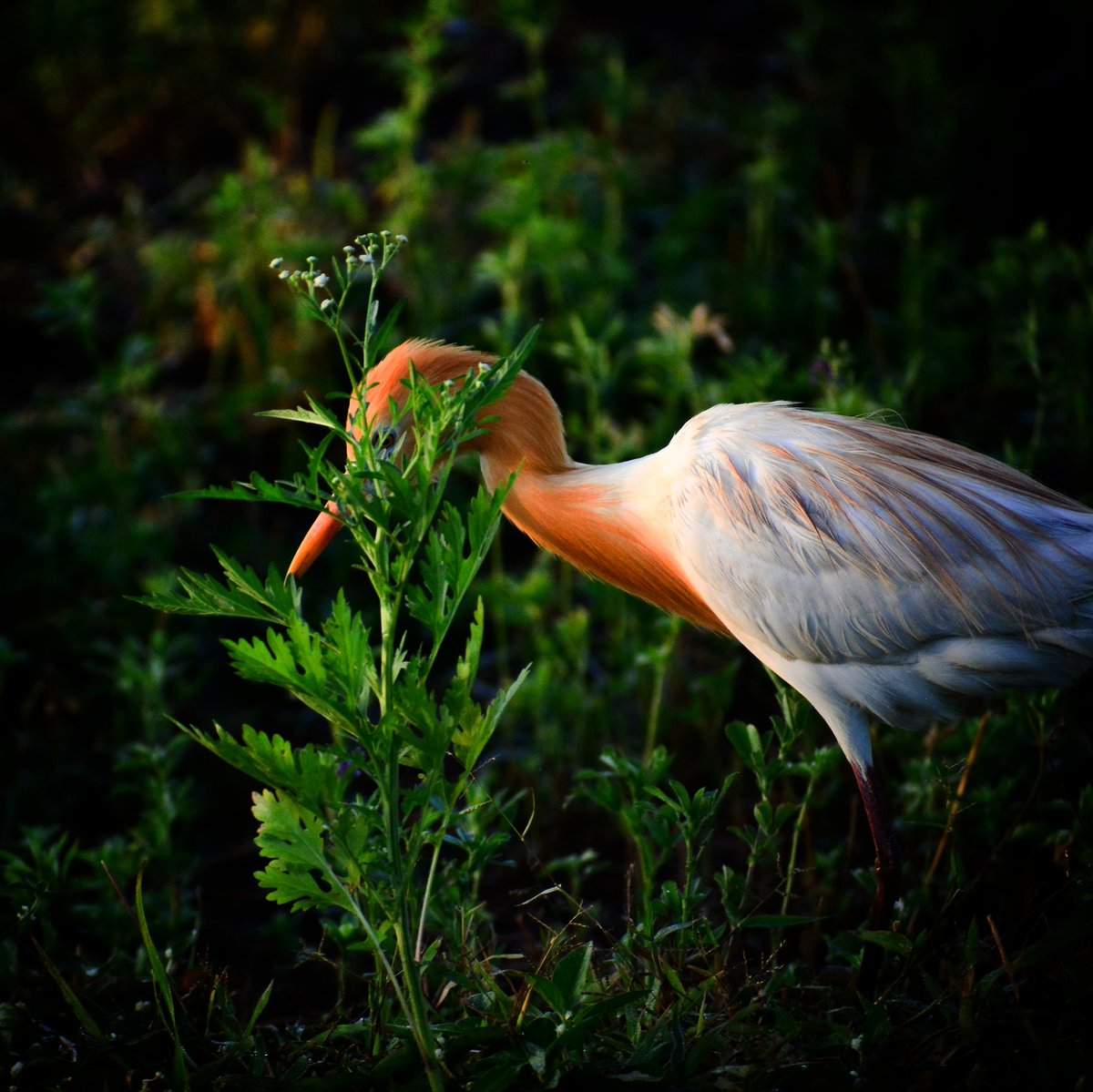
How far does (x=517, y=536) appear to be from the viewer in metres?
4.72

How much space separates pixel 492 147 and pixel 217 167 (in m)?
1.62

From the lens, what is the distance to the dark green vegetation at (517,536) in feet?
7.34

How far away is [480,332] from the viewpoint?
513 cm

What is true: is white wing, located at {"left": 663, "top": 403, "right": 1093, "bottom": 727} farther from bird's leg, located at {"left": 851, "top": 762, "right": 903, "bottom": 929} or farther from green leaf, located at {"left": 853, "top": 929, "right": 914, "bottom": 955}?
green leaf, located at {"left": 853, "top": 929, "right": 914, "bottom": 955}

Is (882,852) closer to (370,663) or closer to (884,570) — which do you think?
(884,570)

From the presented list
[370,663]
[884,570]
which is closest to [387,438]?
[370,663]

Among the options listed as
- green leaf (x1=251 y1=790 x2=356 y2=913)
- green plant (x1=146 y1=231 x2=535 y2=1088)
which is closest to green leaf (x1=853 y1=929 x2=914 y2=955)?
green plant (x1=146 y1=231 x2=535 y2=1088)

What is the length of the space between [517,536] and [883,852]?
2358mm

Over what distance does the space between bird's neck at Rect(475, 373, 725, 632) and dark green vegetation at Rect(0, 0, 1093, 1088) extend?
284mm

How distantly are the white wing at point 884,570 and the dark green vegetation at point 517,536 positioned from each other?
0.18m

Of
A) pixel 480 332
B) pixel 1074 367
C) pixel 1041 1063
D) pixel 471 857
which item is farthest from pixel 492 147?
pixel 1041 1063

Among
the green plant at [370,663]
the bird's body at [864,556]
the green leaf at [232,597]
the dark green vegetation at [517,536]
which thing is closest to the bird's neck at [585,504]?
the bird's body at [864,556]

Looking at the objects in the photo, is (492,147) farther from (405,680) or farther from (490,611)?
(405,680)

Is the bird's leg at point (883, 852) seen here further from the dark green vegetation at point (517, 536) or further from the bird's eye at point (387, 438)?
the bird's eye at point (387, 438)
